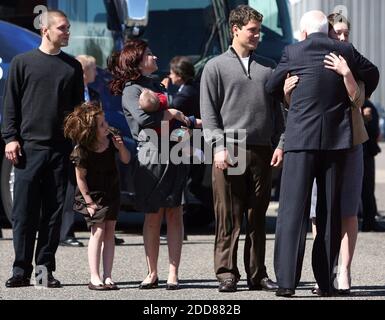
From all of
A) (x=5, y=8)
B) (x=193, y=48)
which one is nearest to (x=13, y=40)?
(x=5, y=8)

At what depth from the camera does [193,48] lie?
14672mm

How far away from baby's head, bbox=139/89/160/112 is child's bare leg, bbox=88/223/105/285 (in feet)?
2.76

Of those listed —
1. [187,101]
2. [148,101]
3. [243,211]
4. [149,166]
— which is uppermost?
[148,101]

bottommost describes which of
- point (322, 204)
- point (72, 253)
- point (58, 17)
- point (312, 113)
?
point (72, 253)

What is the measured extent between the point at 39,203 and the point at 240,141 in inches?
58.2

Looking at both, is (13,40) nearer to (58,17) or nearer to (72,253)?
(72,253)

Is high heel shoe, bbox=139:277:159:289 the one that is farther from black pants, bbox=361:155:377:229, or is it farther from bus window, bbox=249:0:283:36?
bus window, bbox=249:0:283:36

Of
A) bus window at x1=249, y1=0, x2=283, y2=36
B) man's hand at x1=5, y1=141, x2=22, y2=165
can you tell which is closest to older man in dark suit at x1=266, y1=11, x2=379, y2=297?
man's hand at x1=5, y1=141, x2=22, y2=165

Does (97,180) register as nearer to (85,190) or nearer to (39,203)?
(85,190)

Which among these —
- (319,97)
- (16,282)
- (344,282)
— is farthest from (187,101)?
(319,97)

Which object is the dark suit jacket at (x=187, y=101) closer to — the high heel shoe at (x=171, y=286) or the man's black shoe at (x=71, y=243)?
the man's black shoe at (x=71, y=243)

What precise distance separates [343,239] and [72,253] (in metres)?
3.13

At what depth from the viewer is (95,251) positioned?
9203mm

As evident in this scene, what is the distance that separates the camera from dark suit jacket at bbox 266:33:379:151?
854 cm
